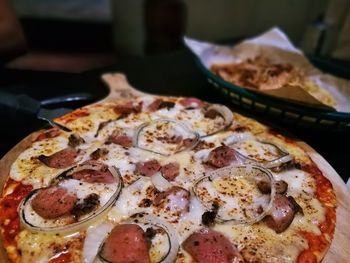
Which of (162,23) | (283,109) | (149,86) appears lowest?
(162,23)

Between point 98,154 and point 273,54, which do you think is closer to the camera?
point 98,154

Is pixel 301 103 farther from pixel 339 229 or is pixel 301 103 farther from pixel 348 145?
pixel 339 229

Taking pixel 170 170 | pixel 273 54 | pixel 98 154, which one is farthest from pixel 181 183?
pixel 273 54

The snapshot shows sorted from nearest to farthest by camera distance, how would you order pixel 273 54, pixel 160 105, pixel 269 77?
pixel 160 105
pixel 269 77
pixel 273 54

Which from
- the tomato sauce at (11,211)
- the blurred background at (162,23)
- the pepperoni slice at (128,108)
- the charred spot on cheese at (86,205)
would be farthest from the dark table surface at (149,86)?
the blurred background at (162,23)

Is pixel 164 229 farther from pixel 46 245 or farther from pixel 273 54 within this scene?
pixel 273 54

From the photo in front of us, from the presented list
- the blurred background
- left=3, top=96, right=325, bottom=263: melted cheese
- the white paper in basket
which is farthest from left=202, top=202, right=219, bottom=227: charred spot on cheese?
the blurred background

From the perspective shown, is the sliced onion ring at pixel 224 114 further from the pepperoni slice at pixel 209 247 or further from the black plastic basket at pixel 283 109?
the pepperoni slice at pixel 209 247

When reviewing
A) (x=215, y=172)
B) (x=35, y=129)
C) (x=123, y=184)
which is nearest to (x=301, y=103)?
(x=215, y=172)
